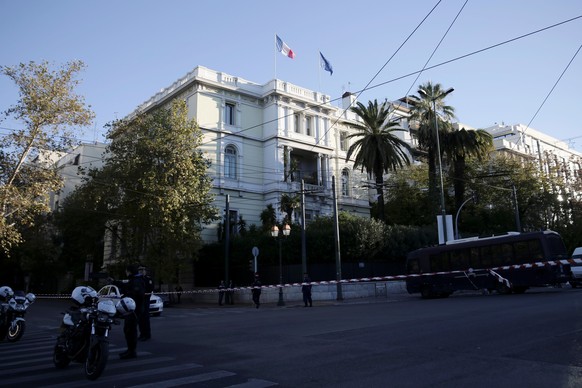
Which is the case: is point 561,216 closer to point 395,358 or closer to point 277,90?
point 277,90

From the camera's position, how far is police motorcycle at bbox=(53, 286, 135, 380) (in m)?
6.62

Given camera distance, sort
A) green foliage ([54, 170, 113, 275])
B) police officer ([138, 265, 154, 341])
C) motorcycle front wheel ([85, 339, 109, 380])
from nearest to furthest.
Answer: motorcycle front wheel ([85, 339, 109, 380]) → police officer ([138, 265, 154, 341]) → green foliage ([54, 170, 113, 275])

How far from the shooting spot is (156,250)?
103 ft

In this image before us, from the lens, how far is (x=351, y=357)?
725 centimetres

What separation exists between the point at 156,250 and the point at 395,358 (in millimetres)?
26546

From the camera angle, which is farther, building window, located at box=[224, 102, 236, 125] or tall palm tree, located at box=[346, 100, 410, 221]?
building window, located at box=[224, 102, 236, 125]

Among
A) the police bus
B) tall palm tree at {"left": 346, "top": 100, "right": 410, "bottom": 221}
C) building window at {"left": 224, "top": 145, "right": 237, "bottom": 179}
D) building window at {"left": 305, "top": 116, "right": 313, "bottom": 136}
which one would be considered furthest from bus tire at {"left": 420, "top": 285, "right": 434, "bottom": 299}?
building window at {"left": 305, "top": 116, "right": 313, "bottom": 136}

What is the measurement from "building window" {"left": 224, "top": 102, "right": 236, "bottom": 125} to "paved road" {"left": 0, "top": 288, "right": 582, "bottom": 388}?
108 feet

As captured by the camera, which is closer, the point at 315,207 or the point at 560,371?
the point at 560,371

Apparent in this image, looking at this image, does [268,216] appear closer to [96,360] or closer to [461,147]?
[461,147]

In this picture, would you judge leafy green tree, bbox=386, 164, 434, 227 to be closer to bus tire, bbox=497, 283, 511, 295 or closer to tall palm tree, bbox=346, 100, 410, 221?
tall palm tree, bbox=346, 100, 410, 221

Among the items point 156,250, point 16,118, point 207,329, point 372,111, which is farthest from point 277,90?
point 207,329

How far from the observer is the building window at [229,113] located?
42.5 meters

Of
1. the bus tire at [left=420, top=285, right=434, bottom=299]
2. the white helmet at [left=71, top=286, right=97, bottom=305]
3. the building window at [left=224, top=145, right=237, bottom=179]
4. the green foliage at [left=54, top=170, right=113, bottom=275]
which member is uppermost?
the building window at [left=224, top=145, right=237, bottom=179]
